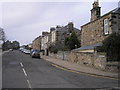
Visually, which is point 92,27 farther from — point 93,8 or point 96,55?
point 96,55

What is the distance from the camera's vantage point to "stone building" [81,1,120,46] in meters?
22.4

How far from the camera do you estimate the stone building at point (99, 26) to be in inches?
881

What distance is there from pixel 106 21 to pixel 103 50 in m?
6.49

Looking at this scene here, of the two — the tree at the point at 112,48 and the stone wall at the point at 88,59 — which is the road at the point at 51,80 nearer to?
Result: the stone wall at the point at 88,59

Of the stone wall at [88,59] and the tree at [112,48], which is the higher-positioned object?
the tree at [112,48]

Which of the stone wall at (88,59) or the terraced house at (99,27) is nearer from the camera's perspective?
the stone wall at (88,59)

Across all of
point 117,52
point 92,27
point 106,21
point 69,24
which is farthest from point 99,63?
point 69,24

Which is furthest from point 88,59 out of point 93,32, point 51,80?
point 51,80

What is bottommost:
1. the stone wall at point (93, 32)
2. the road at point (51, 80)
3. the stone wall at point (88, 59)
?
the road at point (51, 80)

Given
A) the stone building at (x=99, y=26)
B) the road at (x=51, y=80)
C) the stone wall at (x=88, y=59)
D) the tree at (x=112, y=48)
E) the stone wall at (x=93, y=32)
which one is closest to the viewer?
the road at (x=51, y=80)

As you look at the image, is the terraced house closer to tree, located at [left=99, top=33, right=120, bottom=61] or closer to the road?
tree, located at [left=99, top=33, right=120, bottom=61]

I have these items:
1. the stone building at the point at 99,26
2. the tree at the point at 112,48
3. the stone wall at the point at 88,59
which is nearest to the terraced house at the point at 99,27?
the stone building at the point at 99,26

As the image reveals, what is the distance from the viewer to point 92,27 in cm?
2755

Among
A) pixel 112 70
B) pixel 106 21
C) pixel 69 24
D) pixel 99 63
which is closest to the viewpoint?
pixel 112 70
